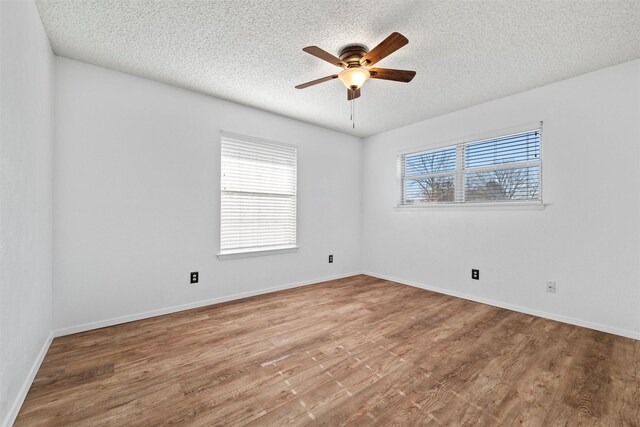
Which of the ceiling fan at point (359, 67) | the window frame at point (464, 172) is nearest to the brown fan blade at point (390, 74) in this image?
the ceiling fan at point (359, 67)

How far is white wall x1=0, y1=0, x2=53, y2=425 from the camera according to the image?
1347 millimetres

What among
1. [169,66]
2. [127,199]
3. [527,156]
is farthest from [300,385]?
[527,156]

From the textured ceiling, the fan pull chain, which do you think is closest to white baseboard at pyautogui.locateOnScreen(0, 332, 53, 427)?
the textured ceiling

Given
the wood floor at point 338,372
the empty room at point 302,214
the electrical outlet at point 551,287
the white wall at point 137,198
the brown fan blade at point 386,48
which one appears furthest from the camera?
the electrical outlet at point 551,287

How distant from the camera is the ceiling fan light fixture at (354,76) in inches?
88.1

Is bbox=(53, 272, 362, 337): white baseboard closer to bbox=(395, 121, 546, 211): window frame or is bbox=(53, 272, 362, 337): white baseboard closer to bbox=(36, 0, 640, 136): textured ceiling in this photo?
bbox=(395, 121, 546, 211): window frame

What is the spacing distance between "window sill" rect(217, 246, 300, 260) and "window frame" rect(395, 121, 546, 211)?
1884 mm

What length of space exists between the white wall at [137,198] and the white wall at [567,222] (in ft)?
8.50

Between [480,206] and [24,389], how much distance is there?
434cm

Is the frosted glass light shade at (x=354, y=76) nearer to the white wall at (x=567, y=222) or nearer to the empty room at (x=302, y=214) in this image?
the empty room at (x=302, y=214)

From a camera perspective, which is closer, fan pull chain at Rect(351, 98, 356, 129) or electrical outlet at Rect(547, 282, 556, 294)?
electrical outlet at Rect(547, 282, 556, 294)

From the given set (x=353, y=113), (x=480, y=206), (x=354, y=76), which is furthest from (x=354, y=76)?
(x=480, y=206)

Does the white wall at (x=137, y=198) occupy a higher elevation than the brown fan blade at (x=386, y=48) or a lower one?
lower

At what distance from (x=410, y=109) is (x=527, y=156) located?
1474 mm
